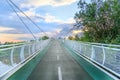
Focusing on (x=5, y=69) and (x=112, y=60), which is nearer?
(x=5, y=69)

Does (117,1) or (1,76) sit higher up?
(117,1)

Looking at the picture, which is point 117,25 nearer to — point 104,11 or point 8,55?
point 104,11

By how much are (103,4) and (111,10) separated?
13.0 feet

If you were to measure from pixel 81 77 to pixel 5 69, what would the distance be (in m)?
4.91

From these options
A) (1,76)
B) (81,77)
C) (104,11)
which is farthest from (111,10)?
(1,76)

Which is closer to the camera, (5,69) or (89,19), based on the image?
(5,69)

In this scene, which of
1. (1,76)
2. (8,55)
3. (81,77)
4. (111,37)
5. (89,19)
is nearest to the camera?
(1,76)

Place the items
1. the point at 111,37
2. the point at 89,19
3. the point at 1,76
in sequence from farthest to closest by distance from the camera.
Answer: the point at 89,19 < the point at 111,37 < the point at 1,76

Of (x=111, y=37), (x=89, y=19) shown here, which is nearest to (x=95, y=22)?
(x=89, y=19)

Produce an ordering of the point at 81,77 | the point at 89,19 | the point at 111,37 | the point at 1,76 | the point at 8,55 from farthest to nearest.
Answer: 1. the point at 89,19
2. the point at 111,37
3. the point at 81,77
4. the point at 8,55
5. the point at 1,76

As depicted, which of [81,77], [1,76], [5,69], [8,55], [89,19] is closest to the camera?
[1,76]

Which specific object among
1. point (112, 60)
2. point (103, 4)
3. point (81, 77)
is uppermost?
point (103, 4)

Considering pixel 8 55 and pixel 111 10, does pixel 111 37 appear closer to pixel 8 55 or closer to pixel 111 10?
pixel 111 10

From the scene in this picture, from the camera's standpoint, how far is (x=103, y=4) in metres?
74.4
